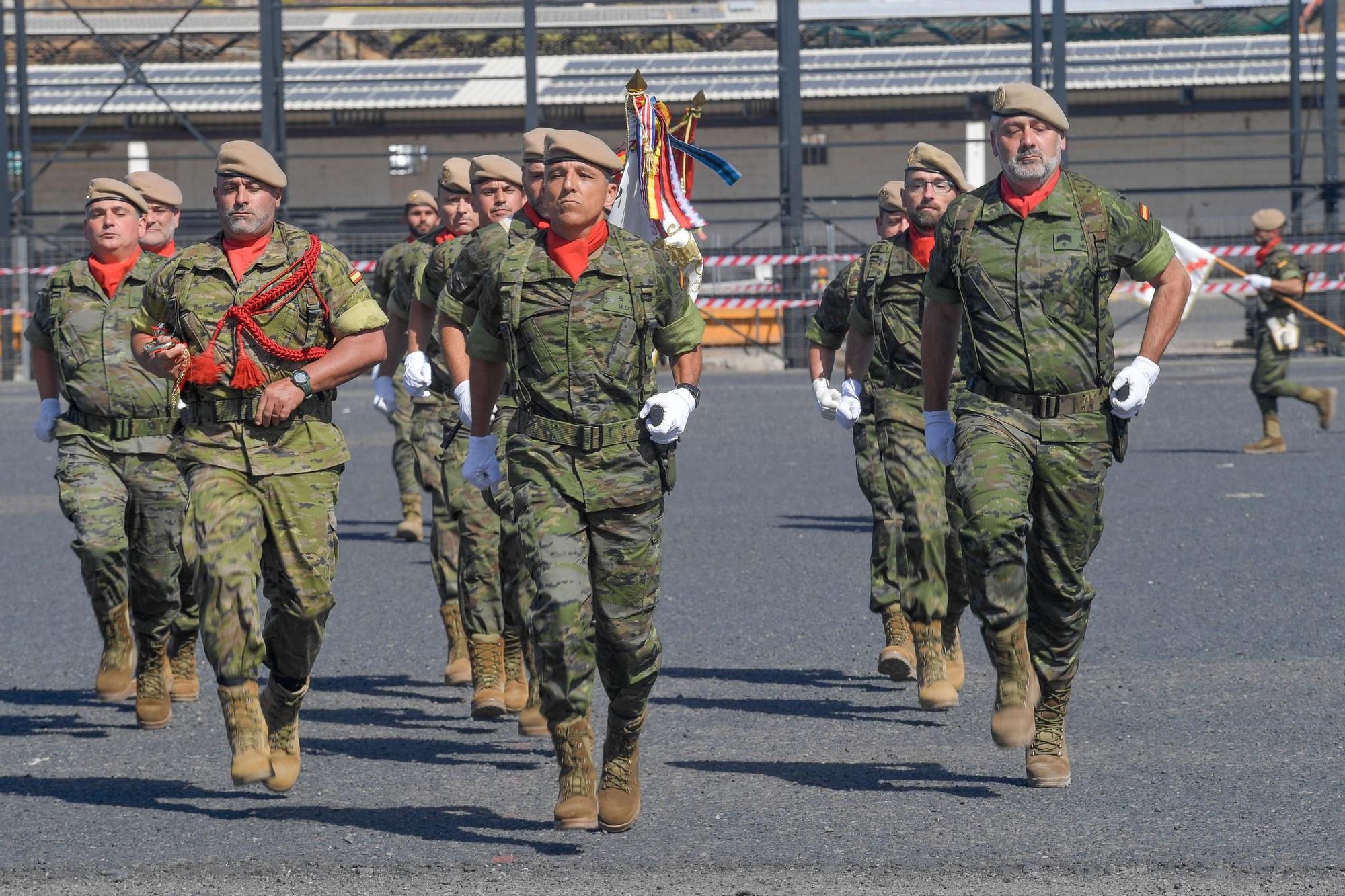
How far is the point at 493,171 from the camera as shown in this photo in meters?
7.86

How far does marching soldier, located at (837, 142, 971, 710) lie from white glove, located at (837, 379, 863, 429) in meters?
0.09

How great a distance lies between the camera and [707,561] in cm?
1148

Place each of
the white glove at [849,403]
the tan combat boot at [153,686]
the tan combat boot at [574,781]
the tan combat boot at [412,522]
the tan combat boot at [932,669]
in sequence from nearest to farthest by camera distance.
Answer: the tan combat boot at [574,781]
the tan combat boot at [932,669]
the tan combat boot at [153,686]
the white glove at [849,403]
the tan combat boot at [412,522]

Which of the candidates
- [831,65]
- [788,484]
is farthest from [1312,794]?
[831,65]

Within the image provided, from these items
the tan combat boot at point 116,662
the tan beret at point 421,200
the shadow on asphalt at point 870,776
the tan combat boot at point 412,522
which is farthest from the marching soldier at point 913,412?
the tan combat boot at point 412,522

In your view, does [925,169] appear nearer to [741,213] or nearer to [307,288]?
[307,288]

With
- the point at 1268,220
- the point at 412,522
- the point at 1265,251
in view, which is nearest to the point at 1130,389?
the point at 412,522

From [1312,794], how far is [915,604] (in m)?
1.94

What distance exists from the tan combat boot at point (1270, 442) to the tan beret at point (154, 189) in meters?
11.1

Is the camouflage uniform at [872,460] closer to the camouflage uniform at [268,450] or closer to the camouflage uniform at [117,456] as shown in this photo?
the camouflage uniform at [268,450]

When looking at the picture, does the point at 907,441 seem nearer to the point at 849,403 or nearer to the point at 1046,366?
the point at 849,403

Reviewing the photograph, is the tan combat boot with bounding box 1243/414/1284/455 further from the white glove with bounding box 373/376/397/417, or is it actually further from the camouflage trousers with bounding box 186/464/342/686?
the camouflage trousers with bounding box 186/464/342/686

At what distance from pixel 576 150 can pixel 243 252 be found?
1.22m

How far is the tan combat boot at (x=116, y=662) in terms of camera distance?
25.8ft
